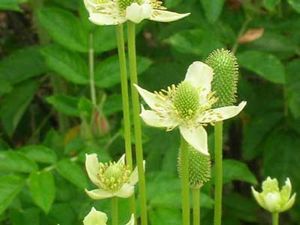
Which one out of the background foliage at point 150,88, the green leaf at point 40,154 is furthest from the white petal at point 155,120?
the green leaf at point 40,154

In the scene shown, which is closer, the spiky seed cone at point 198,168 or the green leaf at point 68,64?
the spiky seed cone at point 198,168

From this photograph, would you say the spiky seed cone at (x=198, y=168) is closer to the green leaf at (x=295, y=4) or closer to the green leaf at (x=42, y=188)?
the green leaf at (x=42, y=188)

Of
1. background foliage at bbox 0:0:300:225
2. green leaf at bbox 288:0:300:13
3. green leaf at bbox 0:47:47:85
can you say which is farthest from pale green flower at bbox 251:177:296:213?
green leaf at bbox 0:47:47:85

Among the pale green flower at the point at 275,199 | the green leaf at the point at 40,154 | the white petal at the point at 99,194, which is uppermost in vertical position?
the white petal at the point at 99,194

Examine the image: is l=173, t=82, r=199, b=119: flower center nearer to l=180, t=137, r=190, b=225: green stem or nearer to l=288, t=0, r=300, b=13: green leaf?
l=180, t=137, r=190, b=225: green stem

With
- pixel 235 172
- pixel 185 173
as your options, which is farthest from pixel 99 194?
pixel 235 172

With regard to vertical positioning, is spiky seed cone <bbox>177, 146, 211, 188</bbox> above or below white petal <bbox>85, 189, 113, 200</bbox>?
above

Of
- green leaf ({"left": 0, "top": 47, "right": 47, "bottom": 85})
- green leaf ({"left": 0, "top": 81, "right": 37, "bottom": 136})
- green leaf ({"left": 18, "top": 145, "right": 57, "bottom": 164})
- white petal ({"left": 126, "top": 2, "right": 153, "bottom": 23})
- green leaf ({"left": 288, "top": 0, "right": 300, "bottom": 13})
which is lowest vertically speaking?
green leaf ({"left": 0, "top": 81, "right": 37, "bottom": 136})
